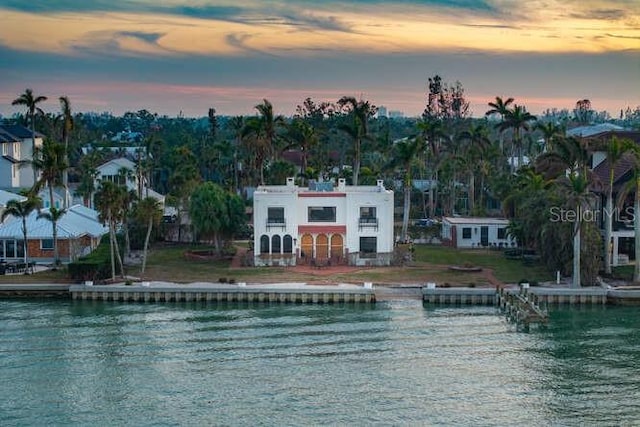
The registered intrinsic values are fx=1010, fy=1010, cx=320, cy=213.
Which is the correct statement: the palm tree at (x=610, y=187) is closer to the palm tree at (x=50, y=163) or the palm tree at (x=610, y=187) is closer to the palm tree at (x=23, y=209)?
the palm tree at (x=23, y=209)

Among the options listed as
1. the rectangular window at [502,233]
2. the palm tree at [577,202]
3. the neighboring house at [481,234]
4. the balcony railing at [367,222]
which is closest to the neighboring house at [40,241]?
the balcony railing at [367,222]

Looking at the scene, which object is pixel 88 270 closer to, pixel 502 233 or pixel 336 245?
pixel 336 245

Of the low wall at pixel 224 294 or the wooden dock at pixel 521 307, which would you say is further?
the low wall at pixel 224 294

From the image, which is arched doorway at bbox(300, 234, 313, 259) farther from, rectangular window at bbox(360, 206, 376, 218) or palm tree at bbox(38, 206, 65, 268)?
palm tree at bbox(38, 206, 65, 268)

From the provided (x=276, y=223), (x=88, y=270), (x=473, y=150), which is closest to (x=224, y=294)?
(x=88, y=270)

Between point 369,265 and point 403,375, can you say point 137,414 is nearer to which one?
point 403,375

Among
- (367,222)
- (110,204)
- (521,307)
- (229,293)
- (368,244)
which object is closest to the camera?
(521,307)

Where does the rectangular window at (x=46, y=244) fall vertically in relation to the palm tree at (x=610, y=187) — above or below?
below

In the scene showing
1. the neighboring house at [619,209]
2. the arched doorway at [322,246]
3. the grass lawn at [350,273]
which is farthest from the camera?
A: the arched doorway at [322,246]

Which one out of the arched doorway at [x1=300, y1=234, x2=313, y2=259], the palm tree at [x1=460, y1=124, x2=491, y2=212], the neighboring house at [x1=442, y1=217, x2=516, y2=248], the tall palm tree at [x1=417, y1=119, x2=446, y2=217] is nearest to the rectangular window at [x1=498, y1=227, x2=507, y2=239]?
the neighboring house at [x1=442, y1=217, x2=516, y2=248]
